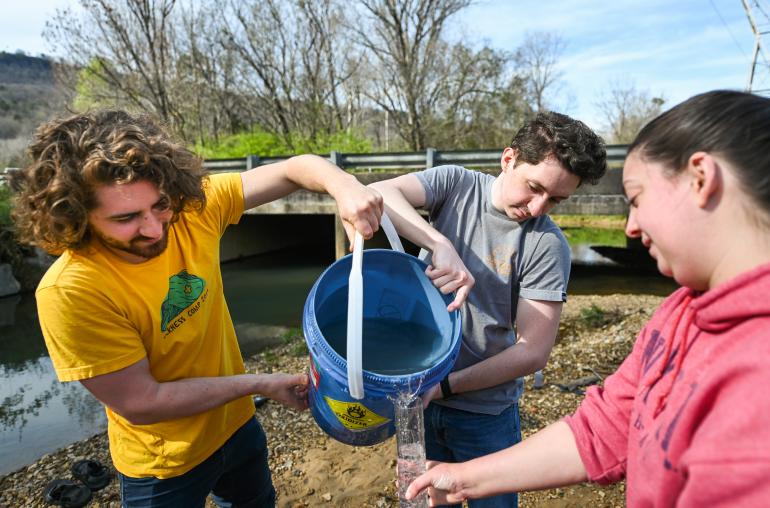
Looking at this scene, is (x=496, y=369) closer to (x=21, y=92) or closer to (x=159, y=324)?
(x=159, y=324)

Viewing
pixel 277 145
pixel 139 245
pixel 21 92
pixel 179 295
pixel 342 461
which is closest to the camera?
pixel 139 245

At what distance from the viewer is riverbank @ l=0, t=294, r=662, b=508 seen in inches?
124

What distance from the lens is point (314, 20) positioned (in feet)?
60.6

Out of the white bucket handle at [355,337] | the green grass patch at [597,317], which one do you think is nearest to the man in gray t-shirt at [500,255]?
the white bucket handle at [355,337]

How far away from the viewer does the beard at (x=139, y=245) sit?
5.06 feet

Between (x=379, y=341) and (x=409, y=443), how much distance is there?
1.33ft

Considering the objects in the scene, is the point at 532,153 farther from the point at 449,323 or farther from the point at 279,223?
the point at 279,223

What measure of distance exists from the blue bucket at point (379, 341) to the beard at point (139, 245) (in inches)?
21.6

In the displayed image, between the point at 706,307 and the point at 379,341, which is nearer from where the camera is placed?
the point at 706,307

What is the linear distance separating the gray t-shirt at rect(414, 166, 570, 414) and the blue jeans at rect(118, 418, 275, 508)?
0.84 meters

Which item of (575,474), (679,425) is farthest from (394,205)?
(679,425)

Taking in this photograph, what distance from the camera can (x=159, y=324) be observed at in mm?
1638

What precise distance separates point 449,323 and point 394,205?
512mm

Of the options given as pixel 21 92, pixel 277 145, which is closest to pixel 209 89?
pixel 277 145
